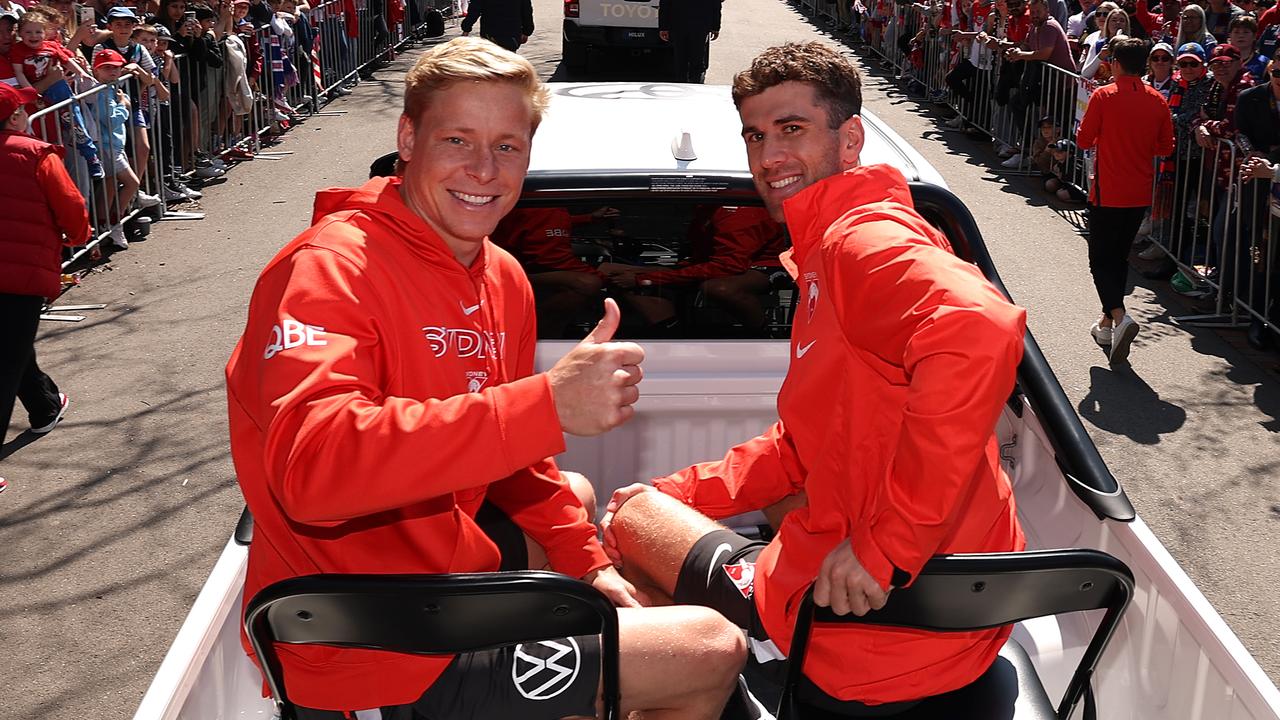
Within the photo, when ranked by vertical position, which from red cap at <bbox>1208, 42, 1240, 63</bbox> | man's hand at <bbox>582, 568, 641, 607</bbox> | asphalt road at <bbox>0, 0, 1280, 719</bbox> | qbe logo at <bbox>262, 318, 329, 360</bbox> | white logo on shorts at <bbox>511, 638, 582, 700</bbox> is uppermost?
qbe logo at <bbox>262, 318, 329, 360</bbox>

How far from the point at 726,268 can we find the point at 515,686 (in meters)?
1.79

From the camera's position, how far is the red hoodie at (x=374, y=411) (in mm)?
2041

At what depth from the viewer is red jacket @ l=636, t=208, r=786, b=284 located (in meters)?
3.87

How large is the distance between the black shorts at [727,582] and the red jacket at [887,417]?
12cm

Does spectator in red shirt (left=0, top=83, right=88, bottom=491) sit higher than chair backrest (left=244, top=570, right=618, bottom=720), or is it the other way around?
chair backrest (left=244, top=570, right=618, bottom=720)

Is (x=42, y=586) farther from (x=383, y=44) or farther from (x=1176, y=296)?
(x=383, y=44)

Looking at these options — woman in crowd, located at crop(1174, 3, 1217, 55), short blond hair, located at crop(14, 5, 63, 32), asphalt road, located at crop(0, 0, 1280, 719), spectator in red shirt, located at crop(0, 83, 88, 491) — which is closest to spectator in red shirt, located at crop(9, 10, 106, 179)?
short blond hair, located at crop(14, 5, 63, 32)

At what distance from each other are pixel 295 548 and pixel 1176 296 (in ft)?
30.0

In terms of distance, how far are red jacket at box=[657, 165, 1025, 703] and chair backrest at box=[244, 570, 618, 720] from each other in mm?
535

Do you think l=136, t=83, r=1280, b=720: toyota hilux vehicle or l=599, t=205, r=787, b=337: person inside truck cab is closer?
l=136, t=83, r=1280, b=720: toyota hilux vehicle

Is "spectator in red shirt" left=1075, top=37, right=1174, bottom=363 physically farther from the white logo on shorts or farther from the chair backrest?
the chair backrest

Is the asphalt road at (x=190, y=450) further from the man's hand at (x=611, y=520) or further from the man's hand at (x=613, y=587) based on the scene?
the man's hand at (x=613, y=587)

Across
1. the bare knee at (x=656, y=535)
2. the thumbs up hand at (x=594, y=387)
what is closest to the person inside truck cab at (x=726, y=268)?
the bare knee at (x=656, y=535)

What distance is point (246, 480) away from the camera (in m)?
2.35
